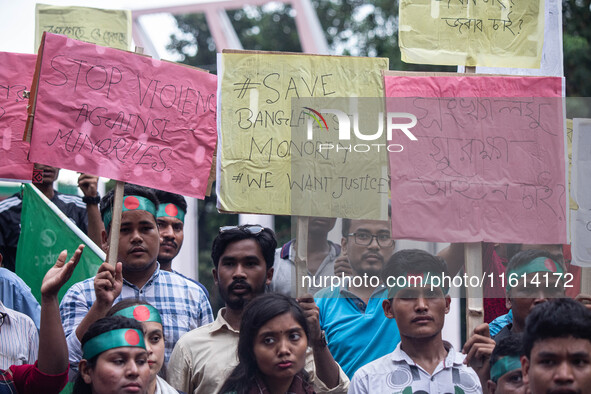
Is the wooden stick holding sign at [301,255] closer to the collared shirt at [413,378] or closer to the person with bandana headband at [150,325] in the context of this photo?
the collared shirt at [413,378]

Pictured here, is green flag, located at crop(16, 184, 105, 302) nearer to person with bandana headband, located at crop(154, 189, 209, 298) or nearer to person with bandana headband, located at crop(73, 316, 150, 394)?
person with bandana headband, located at crop(154, 189, 209, 298)

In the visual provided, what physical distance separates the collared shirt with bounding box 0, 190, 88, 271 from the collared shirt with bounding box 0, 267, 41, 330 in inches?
26.5

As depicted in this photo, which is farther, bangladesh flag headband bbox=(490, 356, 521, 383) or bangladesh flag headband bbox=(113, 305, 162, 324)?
bangladesh flag headband bbox=(113, 305, 162, 324)

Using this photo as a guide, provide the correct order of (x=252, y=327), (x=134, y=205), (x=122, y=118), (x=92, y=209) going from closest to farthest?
(x=252, y=327)
(x=122, y=118)
(x=134, y=205)
(x=92, y=209)

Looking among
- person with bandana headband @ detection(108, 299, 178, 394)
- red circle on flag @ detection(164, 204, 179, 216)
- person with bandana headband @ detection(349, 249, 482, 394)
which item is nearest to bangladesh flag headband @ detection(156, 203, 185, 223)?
red circle on flag @ detection(164, 204, 179, 216)

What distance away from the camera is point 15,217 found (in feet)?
18.3

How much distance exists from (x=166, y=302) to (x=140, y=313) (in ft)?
1.45

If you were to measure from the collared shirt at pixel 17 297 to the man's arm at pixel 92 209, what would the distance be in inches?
32.4

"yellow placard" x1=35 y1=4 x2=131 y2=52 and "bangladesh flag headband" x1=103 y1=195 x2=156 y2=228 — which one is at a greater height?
"yellow placard" x1=35 y1=4 x2=131 y2=52

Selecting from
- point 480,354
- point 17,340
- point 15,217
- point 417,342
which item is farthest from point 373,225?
point 15,217

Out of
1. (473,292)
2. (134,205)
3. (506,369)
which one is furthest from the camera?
(134,205)

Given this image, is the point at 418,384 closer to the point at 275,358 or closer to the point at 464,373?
the point at 464,373

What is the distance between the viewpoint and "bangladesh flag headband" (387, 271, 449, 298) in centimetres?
429

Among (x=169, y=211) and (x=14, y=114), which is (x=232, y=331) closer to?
(x=169, y=211)
